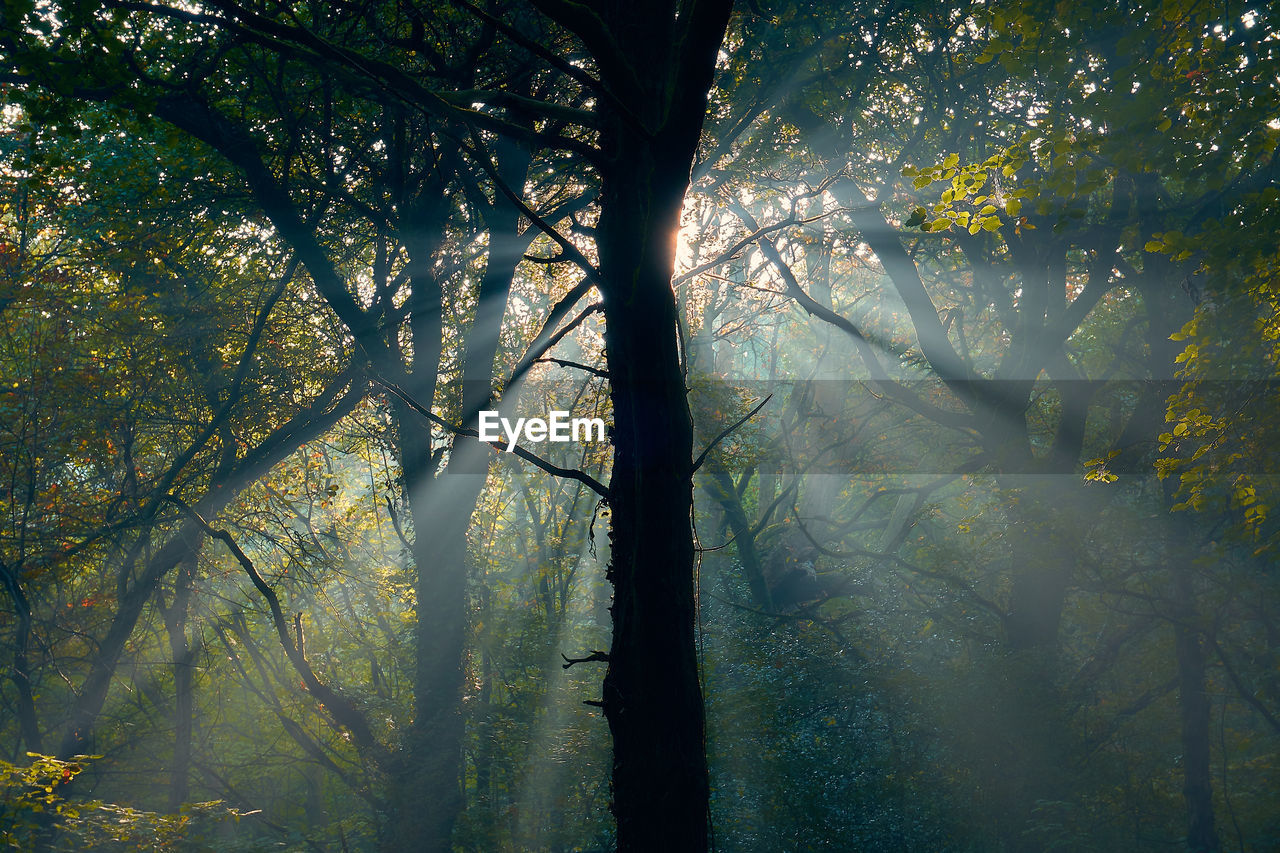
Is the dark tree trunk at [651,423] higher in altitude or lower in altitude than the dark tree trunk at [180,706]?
higher

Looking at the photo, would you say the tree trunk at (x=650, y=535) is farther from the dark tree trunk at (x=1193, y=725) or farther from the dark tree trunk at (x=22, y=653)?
the dark tree trunk at (x=1193, y=725)

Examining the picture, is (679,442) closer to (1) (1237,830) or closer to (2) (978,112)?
(2) (978,112)

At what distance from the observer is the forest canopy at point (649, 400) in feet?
15.8

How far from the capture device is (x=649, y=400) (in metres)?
2.76

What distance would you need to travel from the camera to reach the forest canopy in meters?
4.81

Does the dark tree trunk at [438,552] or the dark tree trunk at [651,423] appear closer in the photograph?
the dark tree trunk at [651,423]

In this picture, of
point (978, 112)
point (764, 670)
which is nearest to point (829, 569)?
point (764, 670)

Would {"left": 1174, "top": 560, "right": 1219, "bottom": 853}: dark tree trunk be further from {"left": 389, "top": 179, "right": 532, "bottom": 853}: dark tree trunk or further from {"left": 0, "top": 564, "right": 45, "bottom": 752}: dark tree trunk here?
{"left": 0, "top": 564, "right": 45, "bottom": 752}: dark tree trunk

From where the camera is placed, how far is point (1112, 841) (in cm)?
1071

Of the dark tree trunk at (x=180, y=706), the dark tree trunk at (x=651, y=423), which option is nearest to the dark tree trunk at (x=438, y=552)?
the dark tree trunk at (x=651, y=423)

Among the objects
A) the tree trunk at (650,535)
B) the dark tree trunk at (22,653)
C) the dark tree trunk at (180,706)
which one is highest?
the tree trunk at (650,535)

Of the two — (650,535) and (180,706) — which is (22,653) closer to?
(650,535)

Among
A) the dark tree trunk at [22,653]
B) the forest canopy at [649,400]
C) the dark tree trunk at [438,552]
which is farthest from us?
the dark tree trunk at [438,552]

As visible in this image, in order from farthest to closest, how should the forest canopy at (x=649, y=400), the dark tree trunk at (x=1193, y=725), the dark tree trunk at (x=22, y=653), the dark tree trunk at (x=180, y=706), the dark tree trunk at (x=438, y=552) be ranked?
the dark tree trunk at (x=180, y=706) < the dark tree trunk at (x=1193, y=725) < the dark tree trunk at (x=438, y=552) < the dark tree trunk at (x=22, y=653) < the forest canopy at (x=649, y=400)
